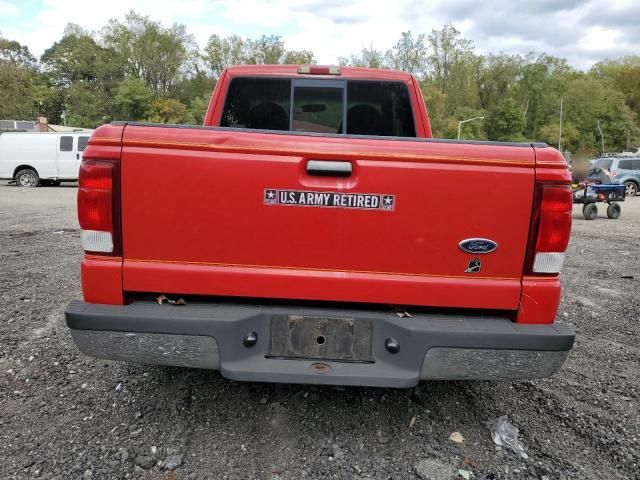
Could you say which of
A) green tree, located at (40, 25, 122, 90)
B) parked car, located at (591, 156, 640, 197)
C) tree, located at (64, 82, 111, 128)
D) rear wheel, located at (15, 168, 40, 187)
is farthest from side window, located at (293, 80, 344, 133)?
green tree, located at (40, 25, 122, 90)

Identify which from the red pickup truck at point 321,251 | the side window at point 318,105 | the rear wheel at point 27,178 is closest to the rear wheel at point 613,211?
the side window at point 318,105

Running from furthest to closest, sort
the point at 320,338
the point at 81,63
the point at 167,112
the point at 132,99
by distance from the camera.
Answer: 1. the point at 81,63
2. the point at 132,99
3. the point at 167,112
4. the point at 320,338

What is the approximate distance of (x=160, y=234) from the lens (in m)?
2.42

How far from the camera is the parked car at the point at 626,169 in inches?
932

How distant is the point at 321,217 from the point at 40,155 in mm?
20180

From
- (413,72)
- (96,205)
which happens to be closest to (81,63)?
(413,72)

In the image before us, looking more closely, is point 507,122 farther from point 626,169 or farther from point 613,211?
point 613,211

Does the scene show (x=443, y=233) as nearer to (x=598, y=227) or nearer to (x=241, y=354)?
(x=241, y=354)

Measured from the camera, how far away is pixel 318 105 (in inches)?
162

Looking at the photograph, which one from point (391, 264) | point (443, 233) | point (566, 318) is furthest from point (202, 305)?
point (566, 318)

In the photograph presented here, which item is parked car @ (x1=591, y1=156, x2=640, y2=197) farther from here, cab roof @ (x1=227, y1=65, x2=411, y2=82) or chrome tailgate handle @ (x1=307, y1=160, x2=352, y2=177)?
chrome tailgate handle @ (x1=307, y1=160, x2=352, y2=177)

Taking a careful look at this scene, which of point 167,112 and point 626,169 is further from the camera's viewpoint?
point 167,112

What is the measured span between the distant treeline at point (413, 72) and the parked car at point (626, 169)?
33.0 m

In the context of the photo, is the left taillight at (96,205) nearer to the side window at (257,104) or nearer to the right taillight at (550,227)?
the side window at (257,104)
